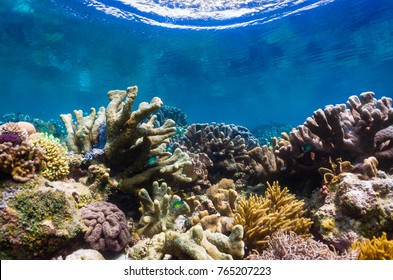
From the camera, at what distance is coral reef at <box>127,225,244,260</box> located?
3.01 meters

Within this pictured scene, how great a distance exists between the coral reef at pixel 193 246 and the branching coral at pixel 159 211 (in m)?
0.39

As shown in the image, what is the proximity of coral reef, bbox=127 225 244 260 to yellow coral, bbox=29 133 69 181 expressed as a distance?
1722mm

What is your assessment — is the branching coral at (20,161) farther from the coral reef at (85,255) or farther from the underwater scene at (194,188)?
the coral reef at (85,255)

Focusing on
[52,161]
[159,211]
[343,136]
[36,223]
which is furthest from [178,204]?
[343,136]

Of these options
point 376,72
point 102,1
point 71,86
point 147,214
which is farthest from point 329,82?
point 147,214

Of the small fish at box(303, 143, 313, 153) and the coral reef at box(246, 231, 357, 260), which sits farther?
the small fish at box(303, 143, 313, 153)

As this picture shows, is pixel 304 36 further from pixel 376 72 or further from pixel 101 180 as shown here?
pixel 101 180

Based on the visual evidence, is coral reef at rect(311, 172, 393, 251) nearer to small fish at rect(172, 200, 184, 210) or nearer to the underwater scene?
the underwater scene

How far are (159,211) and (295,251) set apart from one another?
6.27ft

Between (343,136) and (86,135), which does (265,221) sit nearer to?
(343,136)

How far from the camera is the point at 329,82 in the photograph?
43.0 m

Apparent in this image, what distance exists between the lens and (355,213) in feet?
12.2

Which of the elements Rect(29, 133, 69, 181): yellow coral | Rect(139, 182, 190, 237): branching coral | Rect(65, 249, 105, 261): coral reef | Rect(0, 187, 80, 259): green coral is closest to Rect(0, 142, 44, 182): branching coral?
Rect(0, 187, 80, 259): green coral

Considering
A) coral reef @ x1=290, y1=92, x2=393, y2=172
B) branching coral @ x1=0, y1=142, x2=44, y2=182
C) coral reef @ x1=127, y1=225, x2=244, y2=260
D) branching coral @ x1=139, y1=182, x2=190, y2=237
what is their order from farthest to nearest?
coral reef @ x1=290, y1=92, x2=393, y2=172 < branching coral @ x1=139, y1=182, x2=190, y2=237 < branching coral @ x1=0, y1=142, x2=44, y2=182 < coral reef @ x1=127, y1=225, x2=244, y2=260
